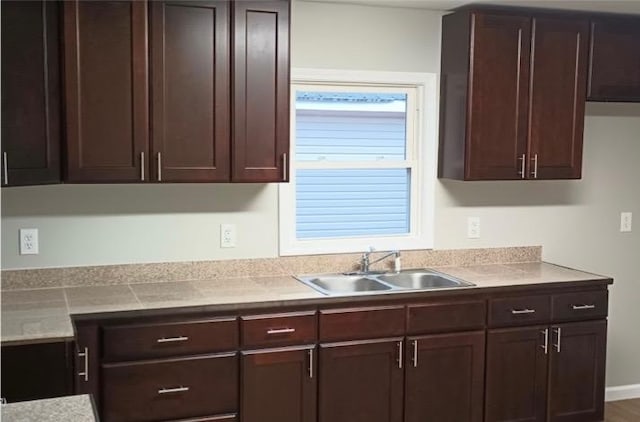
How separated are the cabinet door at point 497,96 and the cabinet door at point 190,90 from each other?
1.30 metres

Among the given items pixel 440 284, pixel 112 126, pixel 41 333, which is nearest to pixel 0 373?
pixel 41 333

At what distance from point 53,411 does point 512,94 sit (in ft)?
9.42

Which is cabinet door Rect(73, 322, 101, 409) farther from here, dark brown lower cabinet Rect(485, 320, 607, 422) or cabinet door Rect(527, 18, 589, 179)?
cabinet door Rect(527, 18, 589, 179)

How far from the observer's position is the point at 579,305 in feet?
12.3

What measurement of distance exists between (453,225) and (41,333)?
7.69 feet

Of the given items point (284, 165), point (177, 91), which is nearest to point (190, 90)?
point (177, 91)

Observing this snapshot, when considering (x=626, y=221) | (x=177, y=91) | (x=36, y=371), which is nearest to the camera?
(x=36, y=371)

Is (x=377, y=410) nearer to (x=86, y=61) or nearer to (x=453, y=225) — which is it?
(x=453, y=225)

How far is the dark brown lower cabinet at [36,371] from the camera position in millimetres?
2555

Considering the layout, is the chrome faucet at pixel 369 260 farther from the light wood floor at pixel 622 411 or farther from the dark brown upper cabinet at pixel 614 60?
the light wood floor at pixel 622 411

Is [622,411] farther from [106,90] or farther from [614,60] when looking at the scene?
[106,90]

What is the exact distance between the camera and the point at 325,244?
3896mm

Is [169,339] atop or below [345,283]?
below

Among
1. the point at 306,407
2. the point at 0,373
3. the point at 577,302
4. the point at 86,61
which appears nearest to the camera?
the point at 0,373
